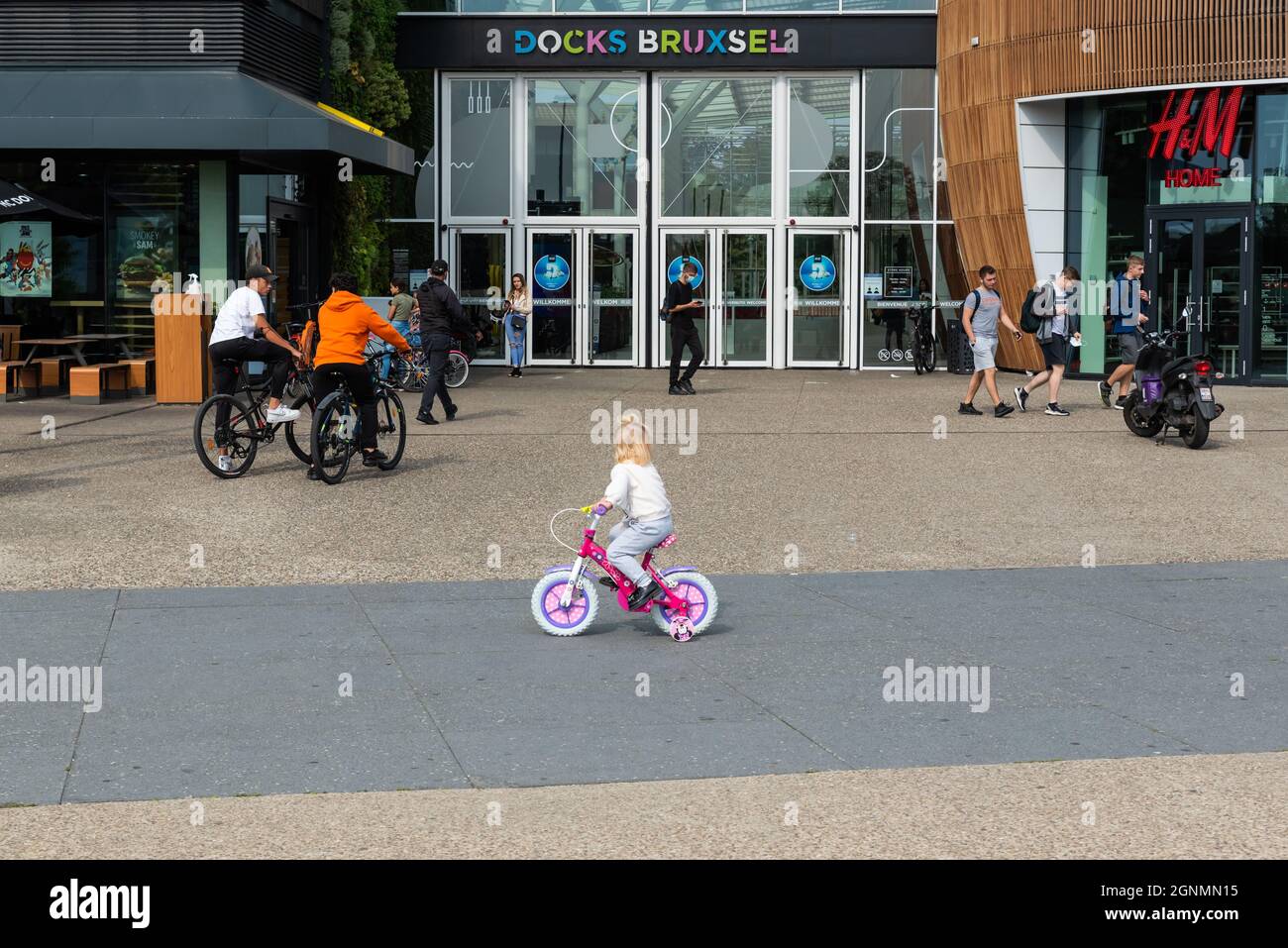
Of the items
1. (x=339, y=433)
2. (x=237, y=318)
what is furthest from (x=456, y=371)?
(x=339, y=433)

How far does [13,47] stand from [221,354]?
31.2 feet

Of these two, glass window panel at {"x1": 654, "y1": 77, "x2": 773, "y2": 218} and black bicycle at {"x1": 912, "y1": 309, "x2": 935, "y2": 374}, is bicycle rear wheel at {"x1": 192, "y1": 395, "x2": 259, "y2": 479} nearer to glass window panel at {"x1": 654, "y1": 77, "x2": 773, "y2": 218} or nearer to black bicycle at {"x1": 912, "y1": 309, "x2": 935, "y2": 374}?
black bicycle at {"x1": 912, "y1": 309, "x2": 935, "y2": 374}

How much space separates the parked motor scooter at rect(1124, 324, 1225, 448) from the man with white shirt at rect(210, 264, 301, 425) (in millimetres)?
8201

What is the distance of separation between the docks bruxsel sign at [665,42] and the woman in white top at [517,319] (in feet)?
14.0

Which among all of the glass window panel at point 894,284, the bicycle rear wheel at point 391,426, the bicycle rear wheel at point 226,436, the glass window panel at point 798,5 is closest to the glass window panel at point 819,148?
the glass window panel at point 894,284

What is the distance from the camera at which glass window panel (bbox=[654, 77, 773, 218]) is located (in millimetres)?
31172

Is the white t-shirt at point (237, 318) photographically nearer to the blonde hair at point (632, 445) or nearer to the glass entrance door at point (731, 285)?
the blonde hair at point (632, 445)

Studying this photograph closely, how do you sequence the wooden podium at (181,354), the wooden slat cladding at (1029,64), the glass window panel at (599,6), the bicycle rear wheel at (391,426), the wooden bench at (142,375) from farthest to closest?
1. the glass window panel at (599,6)
2. the wooden slat cladding at (1029,64)
3. the wooden bench at (142,375)
4. the wooden podium at (181,354)
5. the bicycle rear wheel at (391,426)

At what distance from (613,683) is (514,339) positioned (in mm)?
21552

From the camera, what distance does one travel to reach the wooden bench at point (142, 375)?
22.3m

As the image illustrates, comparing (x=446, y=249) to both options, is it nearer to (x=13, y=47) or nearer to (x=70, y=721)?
(x=13, y=47)

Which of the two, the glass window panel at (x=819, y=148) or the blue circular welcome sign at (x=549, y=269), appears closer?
the glass window panel at (x=819, y=148)

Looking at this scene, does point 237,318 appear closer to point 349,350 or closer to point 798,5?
point 349,350

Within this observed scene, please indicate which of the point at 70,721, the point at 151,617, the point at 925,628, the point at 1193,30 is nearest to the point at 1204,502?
the point at 925,628
